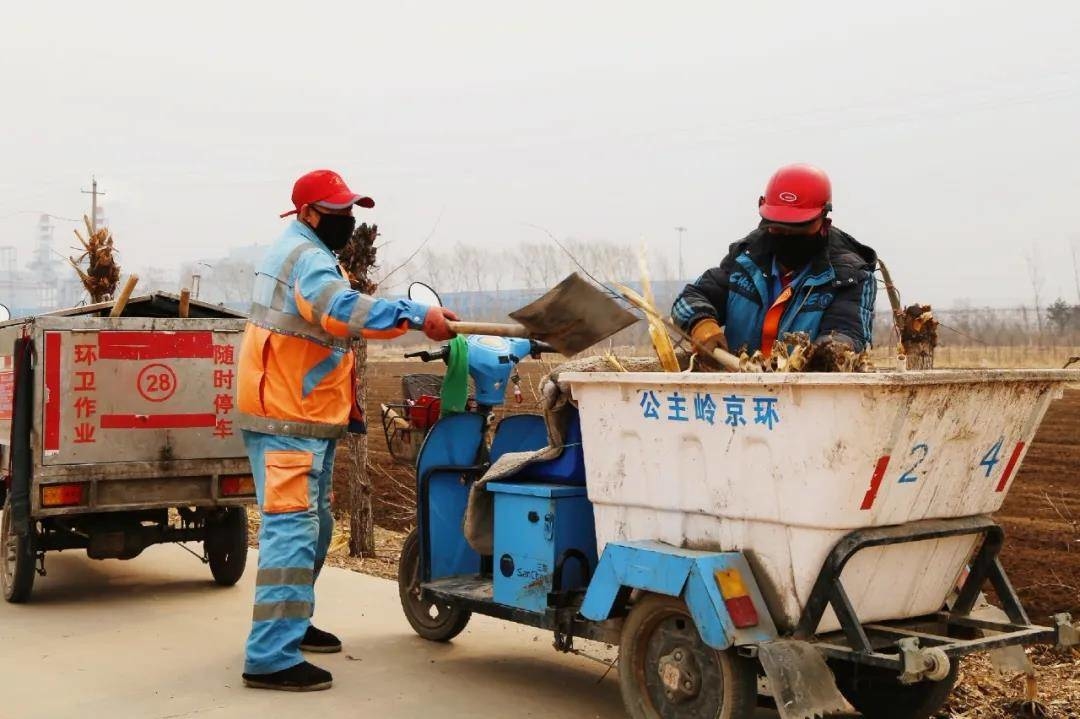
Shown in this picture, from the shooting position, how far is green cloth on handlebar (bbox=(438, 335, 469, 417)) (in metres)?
6.36

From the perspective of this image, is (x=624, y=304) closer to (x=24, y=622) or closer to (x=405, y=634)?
(x=405, y=634)

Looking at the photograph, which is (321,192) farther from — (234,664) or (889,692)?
(889,692)

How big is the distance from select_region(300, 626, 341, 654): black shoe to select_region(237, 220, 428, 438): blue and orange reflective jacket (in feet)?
3.53

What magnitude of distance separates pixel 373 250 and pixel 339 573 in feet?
6.97

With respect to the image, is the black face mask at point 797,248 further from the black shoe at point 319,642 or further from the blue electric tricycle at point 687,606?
the black shoe at point 319,642

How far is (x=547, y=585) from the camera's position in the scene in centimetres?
525

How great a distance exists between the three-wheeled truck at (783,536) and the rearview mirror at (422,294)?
1.23 meters

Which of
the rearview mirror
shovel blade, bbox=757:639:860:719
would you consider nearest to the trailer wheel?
the rearview mirror

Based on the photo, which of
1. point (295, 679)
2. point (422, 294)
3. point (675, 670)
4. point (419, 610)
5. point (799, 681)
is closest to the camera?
point (799, 681)

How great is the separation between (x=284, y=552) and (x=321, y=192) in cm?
164

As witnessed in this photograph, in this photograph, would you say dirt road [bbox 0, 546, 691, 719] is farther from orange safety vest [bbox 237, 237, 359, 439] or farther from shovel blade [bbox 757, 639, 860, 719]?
shovel blade [bbox 757, 639, 860, 719]

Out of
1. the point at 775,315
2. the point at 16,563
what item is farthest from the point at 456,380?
the point at 16,563

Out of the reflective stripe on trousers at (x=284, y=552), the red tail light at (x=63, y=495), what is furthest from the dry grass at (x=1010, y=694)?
the red tail light at (x=63, y=495)

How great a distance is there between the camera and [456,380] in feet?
21.0
